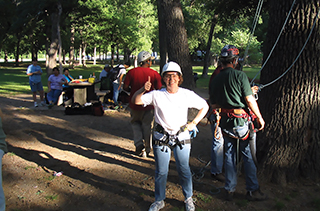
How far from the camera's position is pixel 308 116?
13.6 feet

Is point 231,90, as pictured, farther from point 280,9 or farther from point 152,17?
point 152,17

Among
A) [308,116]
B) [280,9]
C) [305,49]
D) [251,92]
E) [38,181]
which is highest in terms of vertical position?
[280,9]

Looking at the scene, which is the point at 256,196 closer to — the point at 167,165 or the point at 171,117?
the point at 167,165

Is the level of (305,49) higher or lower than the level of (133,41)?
lower

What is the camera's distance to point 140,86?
509 centimetres

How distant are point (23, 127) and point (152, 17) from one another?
3204 cm

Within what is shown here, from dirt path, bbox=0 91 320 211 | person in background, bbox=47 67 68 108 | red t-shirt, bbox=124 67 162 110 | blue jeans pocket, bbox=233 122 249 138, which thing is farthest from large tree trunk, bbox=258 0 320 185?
person in background, bbox=47 67 68 108

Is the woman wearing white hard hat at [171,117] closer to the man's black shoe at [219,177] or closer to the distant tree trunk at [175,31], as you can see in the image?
the man's black shoe at [219,177]

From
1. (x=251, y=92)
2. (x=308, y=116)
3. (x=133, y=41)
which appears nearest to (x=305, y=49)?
(x=308, y=116)

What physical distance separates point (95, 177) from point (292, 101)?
3.23 meters

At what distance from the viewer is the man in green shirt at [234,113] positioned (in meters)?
3.43

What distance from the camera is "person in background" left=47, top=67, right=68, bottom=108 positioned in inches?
395

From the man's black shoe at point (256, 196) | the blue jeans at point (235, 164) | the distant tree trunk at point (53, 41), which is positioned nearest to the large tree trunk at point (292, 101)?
the man's black shoe at point (256, 196)

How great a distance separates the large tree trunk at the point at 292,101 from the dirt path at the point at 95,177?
0.33m
